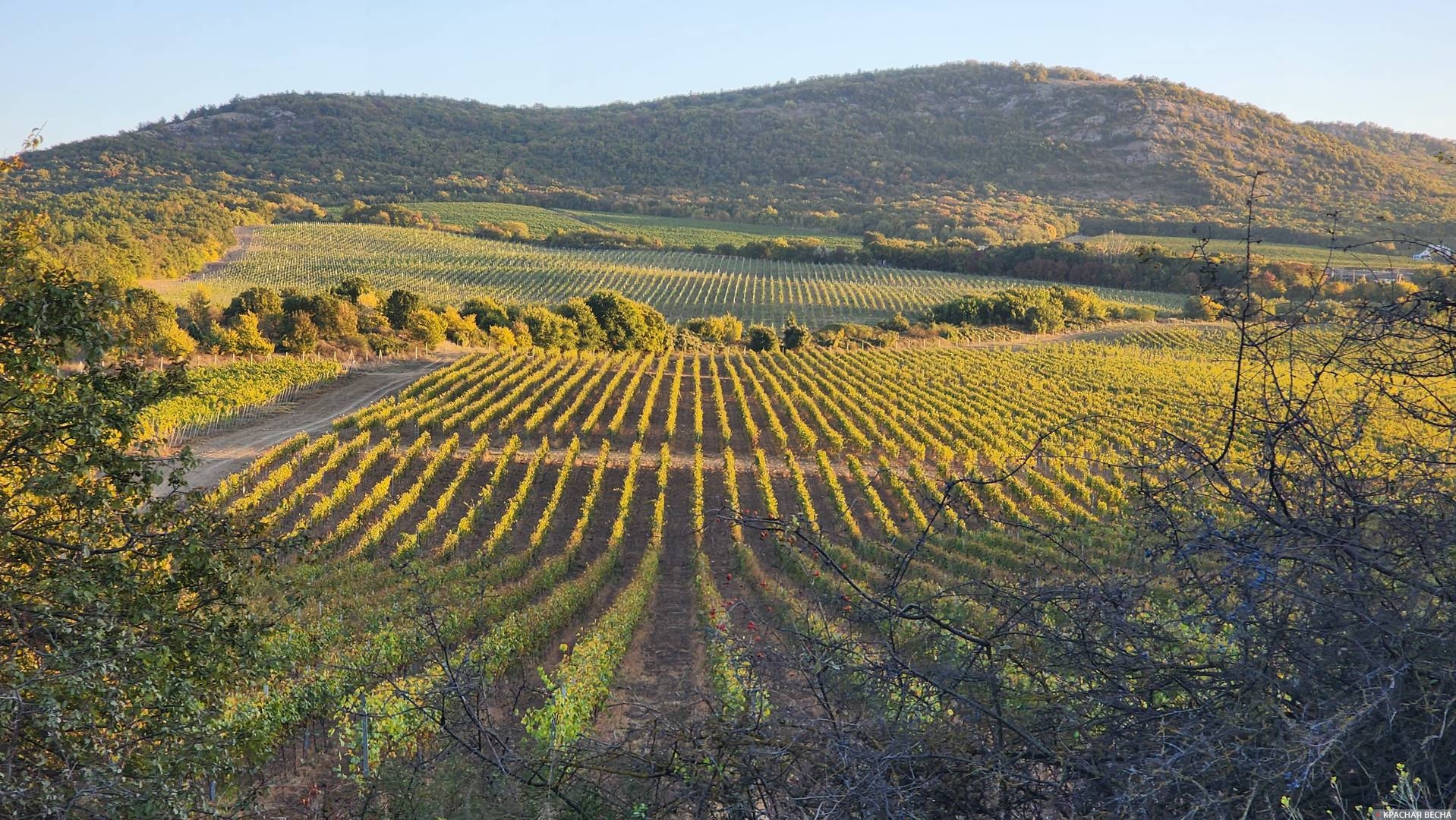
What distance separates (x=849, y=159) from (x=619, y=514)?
15892 cm

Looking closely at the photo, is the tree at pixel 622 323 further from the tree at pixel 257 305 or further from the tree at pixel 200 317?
the tree at pixel 200 317

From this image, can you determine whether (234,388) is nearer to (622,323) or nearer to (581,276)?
(622,323)

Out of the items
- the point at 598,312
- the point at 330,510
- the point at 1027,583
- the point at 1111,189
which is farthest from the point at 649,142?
the point at 1027,583

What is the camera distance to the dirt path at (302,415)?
26391 millimetres

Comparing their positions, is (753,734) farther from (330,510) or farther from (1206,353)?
(1206,353)

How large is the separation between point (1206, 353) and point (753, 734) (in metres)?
58.5

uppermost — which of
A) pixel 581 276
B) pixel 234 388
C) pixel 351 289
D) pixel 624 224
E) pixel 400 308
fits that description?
pixel 624 224

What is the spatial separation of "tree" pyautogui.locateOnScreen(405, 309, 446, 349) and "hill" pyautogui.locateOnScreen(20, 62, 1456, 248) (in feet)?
262

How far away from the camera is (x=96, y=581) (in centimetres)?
535

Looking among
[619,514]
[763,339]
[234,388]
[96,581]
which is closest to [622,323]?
[763,339]

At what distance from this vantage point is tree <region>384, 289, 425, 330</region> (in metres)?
47.4

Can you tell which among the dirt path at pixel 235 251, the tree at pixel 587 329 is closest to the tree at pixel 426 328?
the tree at pixel 587 329

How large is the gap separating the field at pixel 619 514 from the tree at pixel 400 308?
823 centimetres

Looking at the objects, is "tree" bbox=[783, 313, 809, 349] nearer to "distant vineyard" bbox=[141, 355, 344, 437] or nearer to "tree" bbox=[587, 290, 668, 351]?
"tree" bbox=[587, 290, 668, 351]
